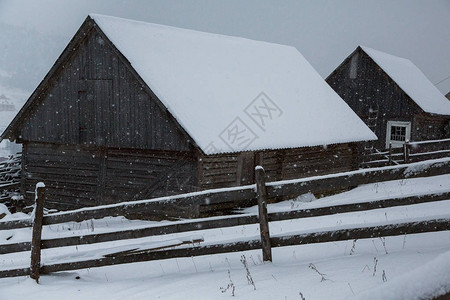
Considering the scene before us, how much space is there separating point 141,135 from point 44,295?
859 cm

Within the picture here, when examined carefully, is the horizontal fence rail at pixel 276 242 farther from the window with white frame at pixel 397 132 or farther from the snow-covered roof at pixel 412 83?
the window with white frame at pixel 397 132

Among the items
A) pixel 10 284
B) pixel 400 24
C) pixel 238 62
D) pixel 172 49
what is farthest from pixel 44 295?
pixel 400 24

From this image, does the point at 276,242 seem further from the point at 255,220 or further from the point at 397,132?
the point at 397,132

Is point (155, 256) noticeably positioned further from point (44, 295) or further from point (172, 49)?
point (172, 49)

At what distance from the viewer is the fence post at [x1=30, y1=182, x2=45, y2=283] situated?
19.6ft

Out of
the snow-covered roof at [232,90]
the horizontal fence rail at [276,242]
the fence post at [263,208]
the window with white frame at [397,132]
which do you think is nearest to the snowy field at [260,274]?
the horizontal fence rail at [276,242]

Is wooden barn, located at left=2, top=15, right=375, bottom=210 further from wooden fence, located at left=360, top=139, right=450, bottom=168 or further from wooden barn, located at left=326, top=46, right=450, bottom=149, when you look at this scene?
wooden barn, located at left=326, top=46, right=450, bottom=149

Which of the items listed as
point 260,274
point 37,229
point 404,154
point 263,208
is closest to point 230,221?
point 263,208

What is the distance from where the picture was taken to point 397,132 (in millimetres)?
24703

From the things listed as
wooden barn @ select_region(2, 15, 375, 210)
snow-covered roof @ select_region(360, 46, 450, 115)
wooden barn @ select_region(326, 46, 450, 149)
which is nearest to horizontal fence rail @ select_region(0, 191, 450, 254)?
wooden barn @ select_region(2, 15, 375, 210)

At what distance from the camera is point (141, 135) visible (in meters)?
13.7

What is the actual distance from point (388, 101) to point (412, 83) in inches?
142

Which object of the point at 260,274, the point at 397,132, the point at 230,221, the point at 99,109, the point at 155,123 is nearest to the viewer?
the point at 260,274

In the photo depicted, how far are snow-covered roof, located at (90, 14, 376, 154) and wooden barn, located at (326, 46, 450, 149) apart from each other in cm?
533
